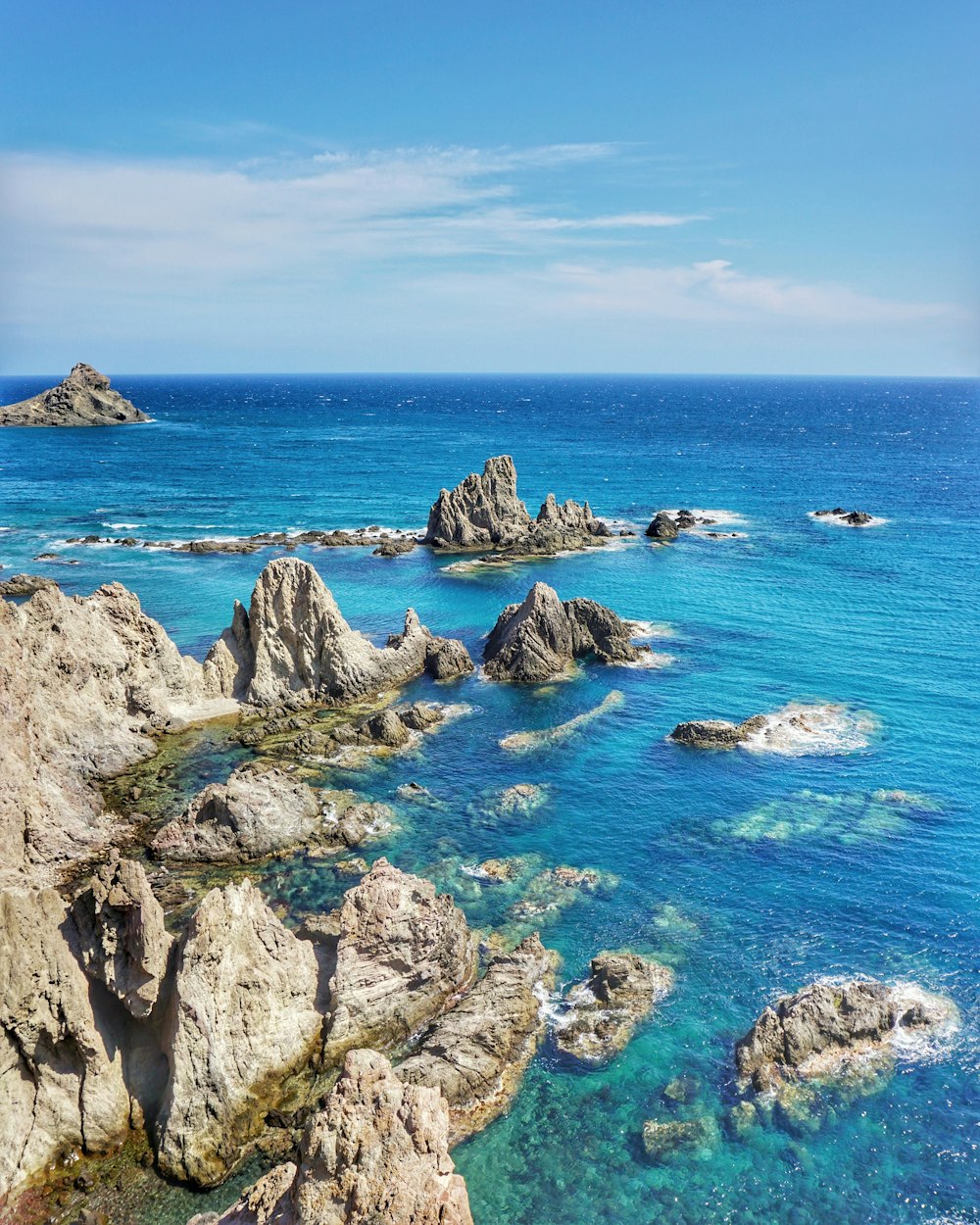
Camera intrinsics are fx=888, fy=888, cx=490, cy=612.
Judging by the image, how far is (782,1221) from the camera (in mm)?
21469

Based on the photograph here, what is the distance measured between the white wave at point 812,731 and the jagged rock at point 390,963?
2402 centimetres

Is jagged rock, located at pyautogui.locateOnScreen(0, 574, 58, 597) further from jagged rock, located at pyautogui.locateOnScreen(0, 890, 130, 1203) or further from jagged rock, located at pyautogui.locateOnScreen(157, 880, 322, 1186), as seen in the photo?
jagged rock, located at pyautogui.locateOnScreen(157, 880, 322, 1186)

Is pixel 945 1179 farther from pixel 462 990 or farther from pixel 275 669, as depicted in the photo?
pixel 275 669

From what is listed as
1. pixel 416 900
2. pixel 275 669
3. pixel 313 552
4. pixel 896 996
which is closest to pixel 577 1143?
pixel 416 900

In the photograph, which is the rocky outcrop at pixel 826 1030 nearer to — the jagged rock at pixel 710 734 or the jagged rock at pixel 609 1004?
the jagged rock at pixel 609 1004

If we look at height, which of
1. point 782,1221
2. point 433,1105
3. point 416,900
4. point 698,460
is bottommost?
point 782,1221

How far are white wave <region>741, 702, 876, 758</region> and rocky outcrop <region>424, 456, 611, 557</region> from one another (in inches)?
1840

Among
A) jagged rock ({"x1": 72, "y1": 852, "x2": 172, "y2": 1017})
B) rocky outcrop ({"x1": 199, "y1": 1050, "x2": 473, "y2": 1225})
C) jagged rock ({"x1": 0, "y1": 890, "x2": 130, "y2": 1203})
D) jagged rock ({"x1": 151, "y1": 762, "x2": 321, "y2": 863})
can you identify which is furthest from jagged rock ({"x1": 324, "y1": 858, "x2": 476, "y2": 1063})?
jagged rock ({"x1": 151, "y1": 762, "x2": 321, "y2": 863})

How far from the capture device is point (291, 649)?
52.7 meters

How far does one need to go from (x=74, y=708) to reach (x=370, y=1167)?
32.3 m

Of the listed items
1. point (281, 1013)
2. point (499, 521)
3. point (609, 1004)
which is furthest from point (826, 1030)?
point (499, 521)

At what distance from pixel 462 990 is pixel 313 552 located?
6946 cm

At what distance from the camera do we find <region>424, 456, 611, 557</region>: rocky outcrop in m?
96.0

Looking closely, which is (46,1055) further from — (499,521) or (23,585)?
(499,521)
